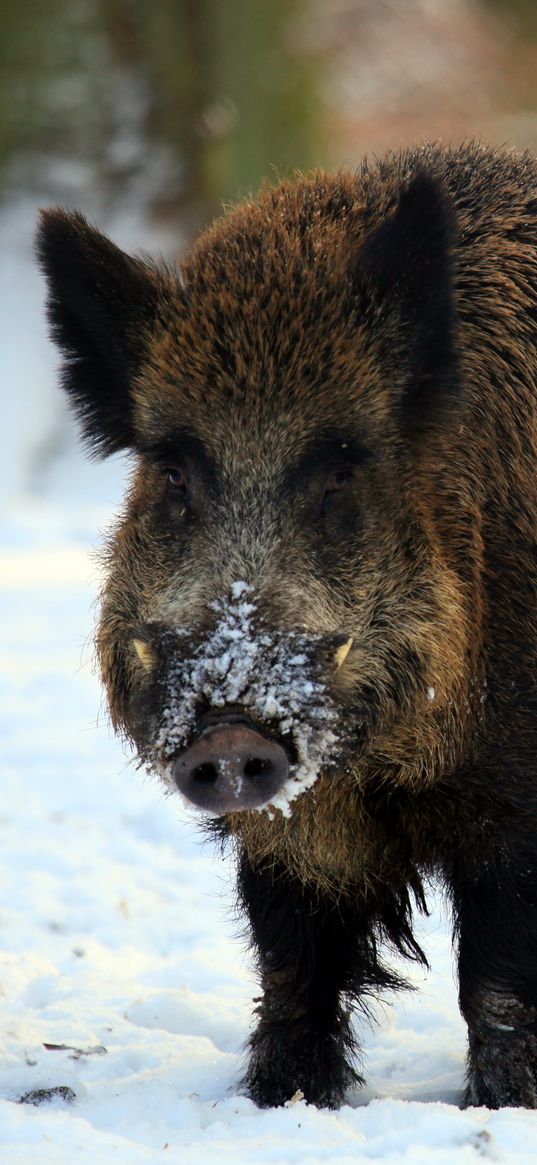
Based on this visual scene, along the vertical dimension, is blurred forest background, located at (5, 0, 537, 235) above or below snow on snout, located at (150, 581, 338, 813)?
above

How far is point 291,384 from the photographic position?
4168mm

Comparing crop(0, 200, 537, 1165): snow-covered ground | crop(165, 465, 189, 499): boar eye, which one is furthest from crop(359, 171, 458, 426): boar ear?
crop(0, 200, 537, 1165): snow-covered ground

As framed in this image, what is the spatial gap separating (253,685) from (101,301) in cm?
150

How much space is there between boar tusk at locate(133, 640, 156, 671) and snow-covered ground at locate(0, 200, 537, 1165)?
1201mm

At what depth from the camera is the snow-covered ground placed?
3.83 meters

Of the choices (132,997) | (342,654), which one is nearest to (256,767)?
(342,654)

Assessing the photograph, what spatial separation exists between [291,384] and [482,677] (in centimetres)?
101

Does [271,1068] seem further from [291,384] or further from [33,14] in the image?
[33,14]

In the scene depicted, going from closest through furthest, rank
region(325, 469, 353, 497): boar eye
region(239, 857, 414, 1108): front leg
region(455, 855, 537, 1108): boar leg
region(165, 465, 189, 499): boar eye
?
region(325, 469, 353, 497): boar eye, region(165, 465, 189, 499): boar eye, region(455, 855, 537, 1108): boar leg, region(239, 857, 414, 1108): front leg

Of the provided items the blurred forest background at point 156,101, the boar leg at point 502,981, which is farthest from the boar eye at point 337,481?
the blurred forest background at point 156,101

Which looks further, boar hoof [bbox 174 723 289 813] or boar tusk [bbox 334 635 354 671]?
boar tusk [bbox 334 635 354 671]

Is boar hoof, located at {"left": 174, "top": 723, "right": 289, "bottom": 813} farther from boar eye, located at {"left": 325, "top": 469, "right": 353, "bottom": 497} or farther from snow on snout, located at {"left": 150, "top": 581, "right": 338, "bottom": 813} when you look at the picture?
boar eye, located at {"left": 325, "top": 469, "right": 353, "bottom": 497}

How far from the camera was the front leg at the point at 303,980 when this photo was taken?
489cm

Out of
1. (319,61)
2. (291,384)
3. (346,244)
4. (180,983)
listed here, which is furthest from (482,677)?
(319,61)
